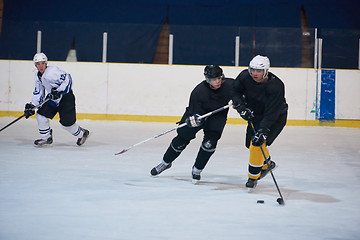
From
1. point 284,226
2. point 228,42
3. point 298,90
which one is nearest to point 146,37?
point 228,42

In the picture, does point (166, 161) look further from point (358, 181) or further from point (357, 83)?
point (357, 83)

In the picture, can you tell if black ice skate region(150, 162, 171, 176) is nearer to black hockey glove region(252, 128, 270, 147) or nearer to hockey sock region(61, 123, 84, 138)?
black hockey glove region(252, 128, 270, 147)

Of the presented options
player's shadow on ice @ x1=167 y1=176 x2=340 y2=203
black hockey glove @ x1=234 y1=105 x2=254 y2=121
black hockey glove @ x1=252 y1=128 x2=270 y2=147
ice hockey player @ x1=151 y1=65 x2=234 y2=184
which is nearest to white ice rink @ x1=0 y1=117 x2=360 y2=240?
player's shadow on ice @ x1=167 y1=176 x2=340 y2=203

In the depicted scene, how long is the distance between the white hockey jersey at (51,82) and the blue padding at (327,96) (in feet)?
14.4

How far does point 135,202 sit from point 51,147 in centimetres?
281

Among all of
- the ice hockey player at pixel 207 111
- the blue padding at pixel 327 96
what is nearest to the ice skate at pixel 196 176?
the ice hockey player at pixel 207 111


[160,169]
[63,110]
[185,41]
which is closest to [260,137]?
[160,169]

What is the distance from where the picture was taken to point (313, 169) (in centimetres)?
492

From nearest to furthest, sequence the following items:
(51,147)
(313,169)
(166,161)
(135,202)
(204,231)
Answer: (204,231) < (135,202) < (166,161) < (313,169) < (51,147)

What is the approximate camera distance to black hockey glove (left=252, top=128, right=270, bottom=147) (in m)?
3.77

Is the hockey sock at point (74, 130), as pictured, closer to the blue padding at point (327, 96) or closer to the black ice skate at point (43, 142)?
the black ice skate at point (43, 142)

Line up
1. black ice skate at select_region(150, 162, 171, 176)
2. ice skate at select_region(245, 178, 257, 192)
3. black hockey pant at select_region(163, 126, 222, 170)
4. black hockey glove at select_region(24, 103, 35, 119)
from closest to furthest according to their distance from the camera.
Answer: ice skate at select_region(245, 178, 257, 192) → black hockey pant at select_region(163, 126, 222, 170) → black ice skate at select_region(150, 162, 171, 176) → black hockey glove at select_region(24, 103, 35, 119)

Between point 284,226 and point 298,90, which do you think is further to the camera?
point 298,90

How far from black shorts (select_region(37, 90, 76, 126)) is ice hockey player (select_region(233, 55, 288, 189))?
250 centimetres
